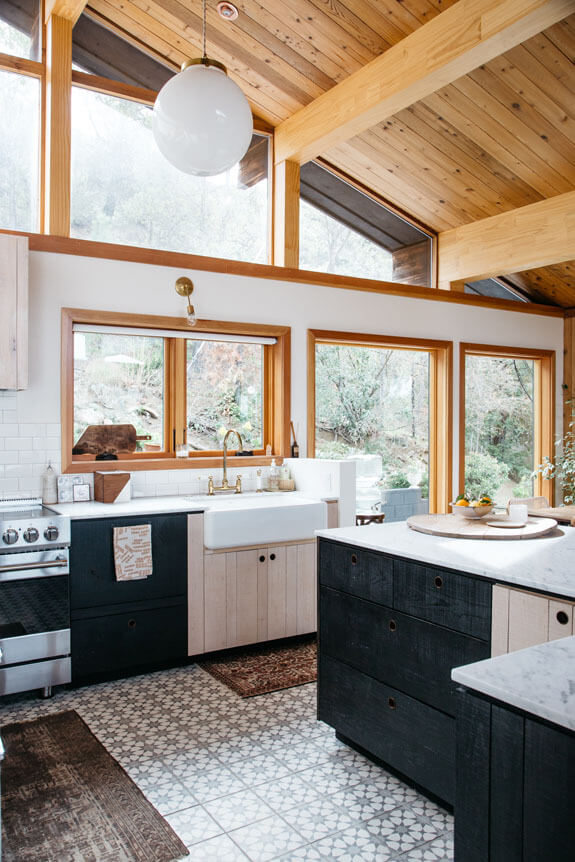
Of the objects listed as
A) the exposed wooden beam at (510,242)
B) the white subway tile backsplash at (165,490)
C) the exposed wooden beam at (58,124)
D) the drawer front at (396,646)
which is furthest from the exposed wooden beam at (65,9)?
the drawer front at (396,646)

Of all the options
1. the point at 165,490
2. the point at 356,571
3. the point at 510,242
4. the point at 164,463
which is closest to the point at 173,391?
the point at 164,463

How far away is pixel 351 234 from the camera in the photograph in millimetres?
5445

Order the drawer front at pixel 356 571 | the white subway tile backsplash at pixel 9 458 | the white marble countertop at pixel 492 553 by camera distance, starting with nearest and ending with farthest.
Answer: the white marble countertop at pixel 492 553, the drawer front at pixel 356 571, the white subway tile backsplash at pixel 9 458

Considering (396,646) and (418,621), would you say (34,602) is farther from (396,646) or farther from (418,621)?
(418,621)

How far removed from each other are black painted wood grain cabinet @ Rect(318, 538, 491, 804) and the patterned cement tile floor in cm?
13

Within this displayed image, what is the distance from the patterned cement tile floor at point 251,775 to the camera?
→ 2250 mm

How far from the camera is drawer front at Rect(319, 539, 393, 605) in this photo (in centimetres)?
263

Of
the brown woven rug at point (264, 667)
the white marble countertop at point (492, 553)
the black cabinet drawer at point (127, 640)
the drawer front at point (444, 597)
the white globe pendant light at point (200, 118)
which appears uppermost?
the white globe pendant light at point (200, 118)

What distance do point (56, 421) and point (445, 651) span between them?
271cm

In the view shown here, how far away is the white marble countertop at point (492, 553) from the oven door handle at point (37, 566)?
54.1 inches

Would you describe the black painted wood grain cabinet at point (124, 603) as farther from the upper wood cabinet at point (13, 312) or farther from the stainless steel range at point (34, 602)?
the upper wood cabinet at point (13, 312)

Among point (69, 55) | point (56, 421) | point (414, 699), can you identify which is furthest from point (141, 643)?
point (69, 55)

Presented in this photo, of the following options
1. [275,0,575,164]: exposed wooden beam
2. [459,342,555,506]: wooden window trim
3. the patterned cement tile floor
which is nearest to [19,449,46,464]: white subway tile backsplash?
the patterned cement tile floor

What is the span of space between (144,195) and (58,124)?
66 centimetres
